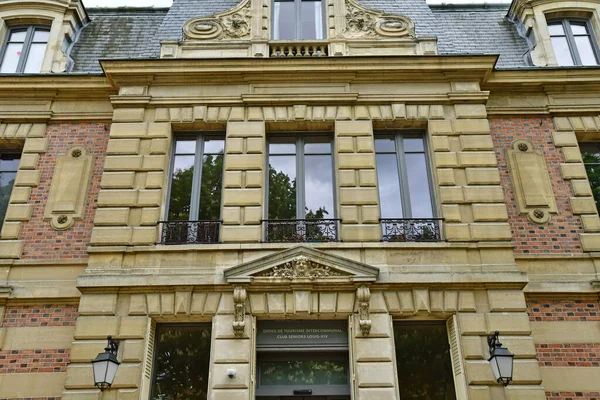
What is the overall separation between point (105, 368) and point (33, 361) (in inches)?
71.3

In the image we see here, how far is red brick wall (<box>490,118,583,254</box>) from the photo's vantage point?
Result: 9.80 meters

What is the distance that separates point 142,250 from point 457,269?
5342mm

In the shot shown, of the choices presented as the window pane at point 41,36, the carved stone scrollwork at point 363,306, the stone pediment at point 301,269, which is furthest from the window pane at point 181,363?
the window pane at point 41,36

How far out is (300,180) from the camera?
10.3 metres

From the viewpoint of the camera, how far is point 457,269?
898 centimetres

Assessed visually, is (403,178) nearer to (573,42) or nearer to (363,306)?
(363,306)

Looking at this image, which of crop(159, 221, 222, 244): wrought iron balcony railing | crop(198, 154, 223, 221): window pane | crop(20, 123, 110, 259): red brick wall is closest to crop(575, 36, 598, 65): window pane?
crop(198, 154, 223, 221): window pane

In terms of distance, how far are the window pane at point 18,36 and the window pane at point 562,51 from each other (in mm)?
12179

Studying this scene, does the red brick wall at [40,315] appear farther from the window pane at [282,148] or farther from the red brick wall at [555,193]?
the red brick wall at [555,193]

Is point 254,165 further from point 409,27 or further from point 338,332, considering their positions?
point 409,27

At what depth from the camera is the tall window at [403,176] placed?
10000 mm

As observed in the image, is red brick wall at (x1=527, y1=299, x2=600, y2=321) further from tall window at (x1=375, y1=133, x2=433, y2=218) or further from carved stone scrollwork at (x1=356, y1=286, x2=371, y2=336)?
carved stone scrollwork at (x1=356, y1=286, x2=371, y2=336)

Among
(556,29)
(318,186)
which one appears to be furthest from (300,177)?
(556,29)

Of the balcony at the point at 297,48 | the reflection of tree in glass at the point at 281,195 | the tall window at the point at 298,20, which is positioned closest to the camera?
the reflection of tree in glass at the point at 281,195
